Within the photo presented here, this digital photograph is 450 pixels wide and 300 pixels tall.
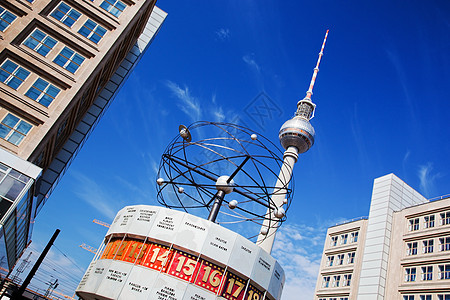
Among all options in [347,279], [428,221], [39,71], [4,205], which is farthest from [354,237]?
[39,71]

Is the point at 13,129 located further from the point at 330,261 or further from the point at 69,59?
the point at 330,261

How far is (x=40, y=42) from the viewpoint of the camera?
28.2 meters

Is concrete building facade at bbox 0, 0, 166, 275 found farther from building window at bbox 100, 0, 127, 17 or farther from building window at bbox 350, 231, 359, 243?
building window at bbox 350, 231, 359, 243

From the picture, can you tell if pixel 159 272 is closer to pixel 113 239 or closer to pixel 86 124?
pixel 113 239

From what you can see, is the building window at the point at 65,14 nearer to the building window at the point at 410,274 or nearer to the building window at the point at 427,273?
the building window at the point at 427,273

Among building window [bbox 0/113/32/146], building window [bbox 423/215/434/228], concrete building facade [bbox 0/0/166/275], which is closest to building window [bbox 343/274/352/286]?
building window [bbox 423/215/434/228]

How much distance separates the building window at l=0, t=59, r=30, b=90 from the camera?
25661 mm

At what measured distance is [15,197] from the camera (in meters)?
22.4

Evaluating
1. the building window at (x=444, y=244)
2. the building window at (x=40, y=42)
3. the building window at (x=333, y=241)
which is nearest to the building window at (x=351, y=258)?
the building window at (x=333, y=241)

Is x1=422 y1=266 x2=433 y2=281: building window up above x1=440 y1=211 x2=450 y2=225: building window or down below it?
below

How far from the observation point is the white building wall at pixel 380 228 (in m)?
38.8

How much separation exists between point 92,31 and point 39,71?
6436 mm

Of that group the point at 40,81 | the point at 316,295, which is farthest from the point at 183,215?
the point at 316,295

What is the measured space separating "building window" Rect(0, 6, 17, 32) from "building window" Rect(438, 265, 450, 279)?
43779 millimetres
